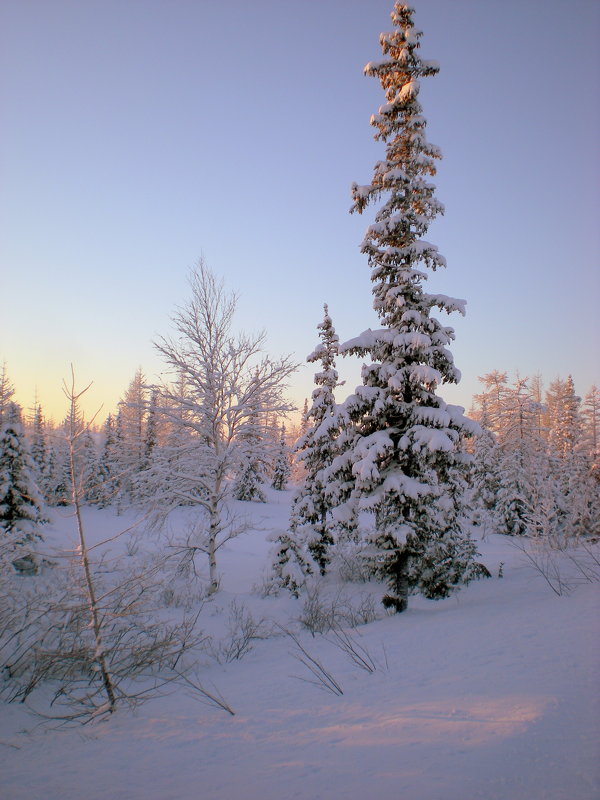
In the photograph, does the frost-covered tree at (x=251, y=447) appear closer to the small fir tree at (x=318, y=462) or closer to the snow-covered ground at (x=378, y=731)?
the small fir tree at (x=318, y=462)

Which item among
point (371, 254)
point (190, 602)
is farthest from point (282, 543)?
point (371, 254)

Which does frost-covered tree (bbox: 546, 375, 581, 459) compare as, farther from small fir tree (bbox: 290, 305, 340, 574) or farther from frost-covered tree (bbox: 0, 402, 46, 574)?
frost-covered tree (bbox: 0, 402, 46, 574)

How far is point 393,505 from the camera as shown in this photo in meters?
9.92

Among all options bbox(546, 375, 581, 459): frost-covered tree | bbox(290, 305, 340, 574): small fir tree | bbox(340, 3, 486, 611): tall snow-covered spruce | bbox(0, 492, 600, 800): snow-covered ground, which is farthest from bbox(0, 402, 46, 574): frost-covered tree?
bbox(546, 375, 581, 459): frost-covered tree

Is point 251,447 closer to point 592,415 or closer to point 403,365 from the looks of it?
point 403,365

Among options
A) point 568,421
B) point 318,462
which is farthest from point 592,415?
point 318,462

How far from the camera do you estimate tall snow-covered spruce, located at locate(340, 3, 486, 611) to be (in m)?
9.60

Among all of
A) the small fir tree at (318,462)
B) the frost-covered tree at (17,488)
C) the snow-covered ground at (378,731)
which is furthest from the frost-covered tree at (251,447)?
the frost-covered tree at (17,488)

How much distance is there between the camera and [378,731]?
3.67 metres

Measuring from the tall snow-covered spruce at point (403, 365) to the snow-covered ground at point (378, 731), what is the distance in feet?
9.96

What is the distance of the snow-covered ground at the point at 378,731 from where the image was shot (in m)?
2.84

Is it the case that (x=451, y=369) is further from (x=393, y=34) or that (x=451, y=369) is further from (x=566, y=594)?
(x=393, y=34)

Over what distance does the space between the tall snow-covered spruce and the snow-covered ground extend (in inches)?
120

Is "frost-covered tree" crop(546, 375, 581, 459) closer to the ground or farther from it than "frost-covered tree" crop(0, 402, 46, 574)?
farther from it
